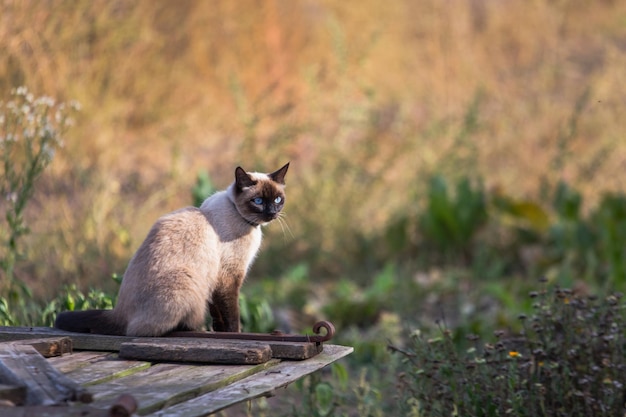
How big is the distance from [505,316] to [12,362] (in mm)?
4200

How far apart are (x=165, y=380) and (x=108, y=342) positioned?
1.65ft

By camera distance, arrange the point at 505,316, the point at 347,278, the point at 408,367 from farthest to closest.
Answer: the point at 347,278 < the point at 505,316 < the point at 408,367

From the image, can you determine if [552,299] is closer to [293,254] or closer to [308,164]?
[293,254]

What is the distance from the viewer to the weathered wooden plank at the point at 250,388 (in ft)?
7.39

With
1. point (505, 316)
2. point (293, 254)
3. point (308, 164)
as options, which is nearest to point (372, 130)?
point (308, 164)

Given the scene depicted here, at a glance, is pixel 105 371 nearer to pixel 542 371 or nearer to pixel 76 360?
pixel 76 360

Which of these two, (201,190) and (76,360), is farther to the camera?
(201,190)

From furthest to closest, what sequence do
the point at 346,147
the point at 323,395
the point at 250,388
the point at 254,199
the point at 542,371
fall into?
the point at 346,147, the point at 323,395, the point at 542,371, the point at 254,199, the point at 250,388

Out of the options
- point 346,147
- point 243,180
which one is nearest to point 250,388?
point 243,180

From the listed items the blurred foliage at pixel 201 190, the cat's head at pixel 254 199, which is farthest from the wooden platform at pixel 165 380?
the blurred foliage at pixel 201 190

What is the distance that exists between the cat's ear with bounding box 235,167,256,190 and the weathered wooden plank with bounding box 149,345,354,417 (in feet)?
2.25

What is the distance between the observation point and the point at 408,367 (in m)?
4.18

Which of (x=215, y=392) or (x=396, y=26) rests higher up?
(x=396, y=26)

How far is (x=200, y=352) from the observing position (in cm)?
282
